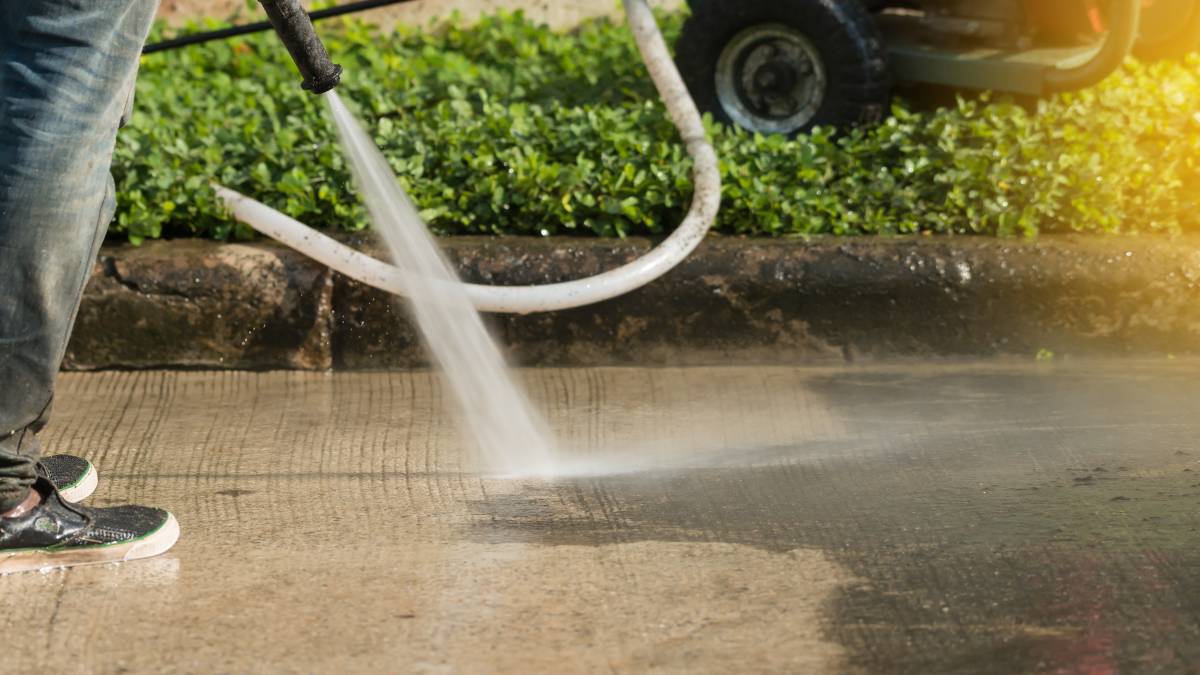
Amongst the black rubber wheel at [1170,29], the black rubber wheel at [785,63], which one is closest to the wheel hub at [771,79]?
the black rubber wheel at [785,63]

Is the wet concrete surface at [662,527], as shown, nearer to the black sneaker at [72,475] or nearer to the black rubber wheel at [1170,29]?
the black sneaker at [72,475]

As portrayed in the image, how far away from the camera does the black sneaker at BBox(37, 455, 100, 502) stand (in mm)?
2923

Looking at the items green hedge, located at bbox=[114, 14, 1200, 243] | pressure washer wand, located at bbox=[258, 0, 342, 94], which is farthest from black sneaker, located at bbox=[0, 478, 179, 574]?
green hedge, located at bbox=[114, 14, 1200, 243]

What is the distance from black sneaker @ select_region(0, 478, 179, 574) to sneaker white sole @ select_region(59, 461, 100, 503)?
0.24 m

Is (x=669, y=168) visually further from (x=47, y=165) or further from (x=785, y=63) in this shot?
(x=47, y=165)

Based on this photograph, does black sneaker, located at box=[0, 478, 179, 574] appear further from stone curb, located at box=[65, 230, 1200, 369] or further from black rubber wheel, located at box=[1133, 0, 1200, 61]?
black rubber wheel, located at box=[1133, 0, 1200, 61]

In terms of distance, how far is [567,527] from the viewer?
9.29ft

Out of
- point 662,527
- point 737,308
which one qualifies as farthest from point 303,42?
point 737,308

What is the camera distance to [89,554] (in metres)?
2.62

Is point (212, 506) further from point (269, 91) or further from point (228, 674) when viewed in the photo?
point (269, 91)

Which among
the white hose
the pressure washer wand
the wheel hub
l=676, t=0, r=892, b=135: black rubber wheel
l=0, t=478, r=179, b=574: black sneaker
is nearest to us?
l=0, t=478, r=179, b=574: black sneaker

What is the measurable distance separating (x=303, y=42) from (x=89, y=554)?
0.98 m

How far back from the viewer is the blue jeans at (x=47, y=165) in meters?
2.41

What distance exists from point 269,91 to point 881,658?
3663mm
